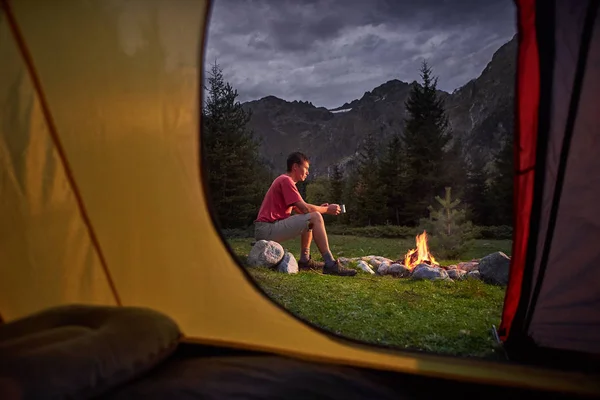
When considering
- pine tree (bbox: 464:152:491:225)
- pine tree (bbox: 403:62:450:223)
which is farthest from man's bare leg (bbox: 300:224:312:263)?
pine tree (bbox: 403:62:450:223)

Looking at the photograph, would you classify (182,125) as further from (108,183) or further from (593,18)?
(593,18)

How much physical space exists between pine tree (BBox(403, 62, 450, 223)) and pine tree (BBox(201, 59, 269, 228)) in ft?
15.0

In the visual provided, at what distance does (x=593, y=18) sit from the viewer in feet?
4.99

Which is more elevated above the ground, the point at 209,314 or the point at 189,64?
the point at 189,64

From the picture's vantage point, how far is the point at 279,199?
4.59 meters

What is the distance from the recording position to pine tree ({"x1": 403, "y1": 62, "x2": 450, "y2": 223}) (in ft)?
Answer: 43.8

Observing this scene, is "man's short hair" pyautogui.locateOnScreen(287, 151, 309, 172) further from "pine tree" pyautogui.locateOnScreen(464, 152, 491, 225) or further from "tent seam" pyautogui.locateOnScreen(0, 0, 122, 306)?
"pine tree" pyautogui.locateOnScreen(464, 152, 491, 225)

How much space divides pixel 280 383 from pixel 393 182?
12.3 metres

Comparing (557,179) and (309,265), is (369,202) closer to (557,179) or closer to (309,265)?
(309,265)

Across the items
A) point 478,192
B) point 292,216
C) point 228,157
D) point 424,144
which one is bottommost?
point 292,216

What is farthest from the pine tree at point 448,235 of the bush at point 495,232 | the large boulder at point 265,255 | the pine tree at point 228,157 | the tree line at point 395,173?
the pine tree at point 228,157

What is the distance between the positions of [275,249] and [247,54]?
26.4 meters

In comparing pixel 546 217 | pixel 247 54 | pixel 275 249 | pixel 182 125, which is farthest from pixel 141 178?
pixel 247 54

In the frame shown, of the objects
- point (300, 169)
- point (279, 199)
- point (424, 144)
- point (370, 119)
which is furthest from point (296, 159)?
point (370, 119)
